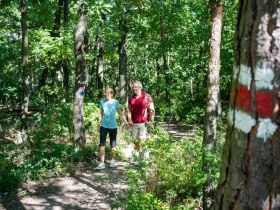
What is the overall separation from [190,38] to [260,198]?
21.7 m

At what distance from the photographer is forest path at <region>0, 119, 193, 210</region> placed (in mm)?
7004

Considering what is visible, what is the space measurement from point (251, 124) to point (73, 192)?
688 centimetres

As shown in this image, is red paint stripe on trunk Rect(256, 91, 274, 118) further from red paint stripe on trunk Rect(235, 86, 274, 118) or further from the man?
the man

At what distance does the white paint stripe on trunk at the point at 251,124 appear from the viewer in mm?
1311

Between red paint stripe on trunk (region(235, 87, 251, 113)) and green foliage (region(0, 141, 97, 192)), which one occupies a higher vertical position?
red paint stripe on trunk (region(235, 87, 251, 113))

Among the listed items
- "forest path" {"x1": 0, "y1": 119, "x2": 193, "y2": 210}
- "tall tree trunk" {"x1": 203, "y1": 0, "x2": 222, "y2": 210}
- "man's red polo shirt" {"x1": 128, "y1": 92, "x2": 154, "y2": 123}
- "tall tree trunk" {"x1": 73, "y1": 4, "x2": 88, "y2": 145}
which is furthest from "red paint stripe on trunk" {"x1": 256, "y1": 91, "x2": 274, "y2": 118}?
"tall tree trunk" {"x1": 73, "y1": 4, "x2": 88, "y2": 145}

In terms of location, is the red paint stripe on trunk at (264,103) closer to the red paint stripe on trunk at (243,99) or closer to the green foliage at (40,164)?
the red paint stripe on trunk at (243,99)

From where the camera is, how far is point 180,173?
5.87 meters

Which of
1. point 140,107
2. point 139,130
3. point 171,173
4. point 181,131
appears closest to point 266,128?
point 171,173

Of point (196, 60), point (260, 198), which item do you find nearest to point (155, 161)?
point (260, 198)

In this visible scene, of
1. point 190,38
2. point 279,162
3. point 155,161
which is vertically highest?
point 190,38

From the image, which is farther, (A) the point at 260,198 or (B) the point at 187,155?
(B) the point at 187,155

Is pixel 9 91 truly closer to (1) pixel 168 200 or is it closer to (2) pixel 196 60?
(2) pixel 196 60

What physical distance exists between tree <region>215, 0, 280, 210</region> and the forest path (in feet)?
17.3
